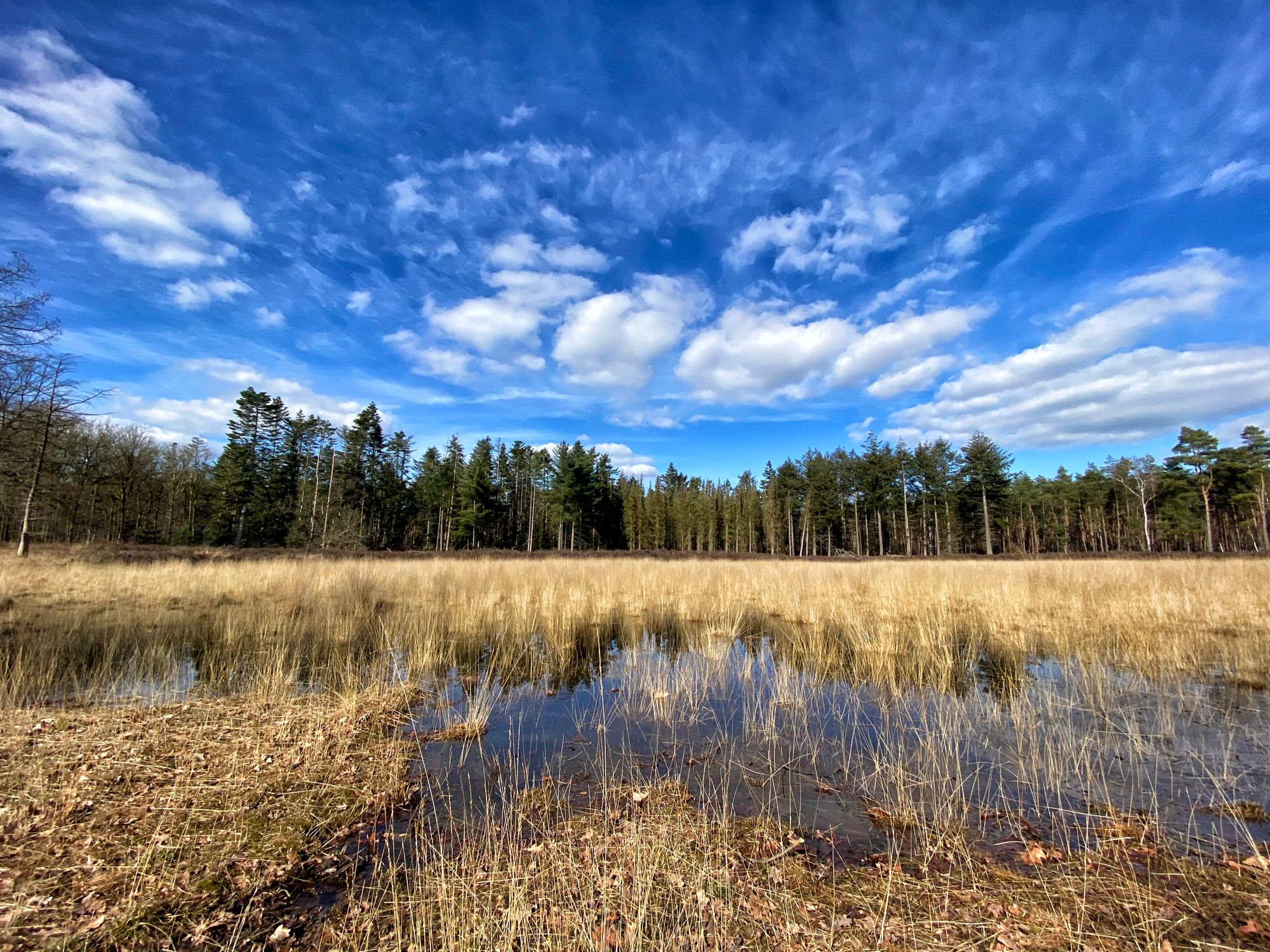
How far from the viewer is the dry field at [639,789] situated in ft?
8.35

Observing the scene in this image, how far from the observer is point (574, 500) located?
178 feet

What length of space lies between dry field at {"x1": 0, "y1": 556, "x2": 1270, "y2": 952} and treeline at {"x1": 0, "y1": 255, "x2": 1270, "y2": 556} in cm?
2113

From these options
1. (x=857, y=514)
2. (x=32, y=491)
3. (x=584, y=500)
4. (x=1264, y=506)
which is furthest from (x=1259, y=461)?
(x=32, y=491)

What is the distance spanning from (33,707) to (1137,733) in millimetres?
11741

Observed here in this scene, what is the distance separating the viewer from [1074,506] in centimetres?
6006

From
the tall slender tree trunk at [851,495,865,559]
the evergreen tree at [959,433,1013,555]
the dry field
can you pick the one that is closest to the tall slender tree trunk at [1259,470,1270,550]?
the evergreen tree at [959,433,1013,555]

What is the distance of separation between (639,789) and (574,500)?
167 feet

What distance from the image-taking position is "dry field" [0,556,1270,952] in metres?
2.54

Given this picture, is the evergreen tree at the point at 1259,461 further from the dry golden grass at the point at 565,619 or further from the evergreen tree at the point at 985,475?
the dry golden grass at the point at 565,619

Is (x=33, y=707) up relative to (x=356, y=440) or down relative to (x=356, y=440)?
down

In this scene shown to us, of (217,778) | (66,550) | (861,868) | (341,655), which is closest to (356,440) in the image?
(66,550)

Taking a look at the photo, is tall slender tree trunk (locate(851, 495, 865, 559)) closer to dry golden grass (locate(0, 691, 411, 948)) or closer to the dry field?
the dry field

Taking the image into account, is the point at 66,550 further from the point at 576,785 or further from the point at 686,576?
the point at 576,785

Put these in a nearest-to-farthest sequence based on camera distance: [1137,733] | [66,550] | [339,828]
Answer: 1. [339,828]
2. [1137,733]
3. [66,550]
